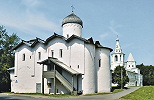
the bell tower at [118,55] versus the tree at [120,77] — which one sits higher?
the bell tower at [118,55]

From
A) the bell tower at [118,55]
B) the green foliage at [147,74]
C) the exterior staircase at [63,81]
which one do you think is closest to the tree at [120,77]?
the exterior staircase at [63,81]

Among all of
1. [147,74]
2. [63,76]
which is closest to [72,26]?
[63,76]

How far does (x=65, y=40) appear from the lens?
2972 centimetres

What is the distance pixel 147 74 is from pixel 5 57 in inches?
2707

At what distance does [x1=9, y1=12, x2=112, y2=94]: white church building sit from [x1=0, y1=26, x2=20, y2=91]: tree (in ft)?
6.63

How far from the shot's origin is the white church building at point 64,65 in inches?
1099

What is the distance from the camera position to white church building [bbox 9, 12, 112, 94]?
2791cm

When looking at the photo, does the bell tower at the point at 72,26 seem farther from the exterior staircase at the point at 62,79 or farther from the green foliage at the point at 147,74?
the green foliage at the point at 147,74

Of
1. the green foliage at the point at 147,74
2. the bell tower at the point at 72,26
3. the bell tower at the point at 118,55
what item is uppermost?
the bell tower at the point at 72,26

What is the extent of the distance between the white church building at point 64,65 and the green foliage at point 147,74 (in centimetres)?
5886

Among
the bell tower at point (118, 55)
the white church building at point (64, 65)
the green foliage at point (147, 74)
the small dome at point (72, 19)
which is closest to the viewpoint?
the white church building at point (64, 65)

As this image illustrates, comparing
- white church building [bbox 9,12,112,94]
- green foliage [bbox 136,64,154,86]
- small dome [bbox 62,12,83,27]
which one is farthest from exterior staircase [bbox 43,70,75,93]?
green foliage [bbox 136,64,154,86]

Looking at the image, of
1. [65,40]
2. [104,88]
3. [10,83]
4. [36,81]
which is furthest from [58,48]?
[10,83]

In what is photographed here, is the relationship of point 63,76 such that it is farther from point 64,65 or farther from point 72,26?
point 72,26
